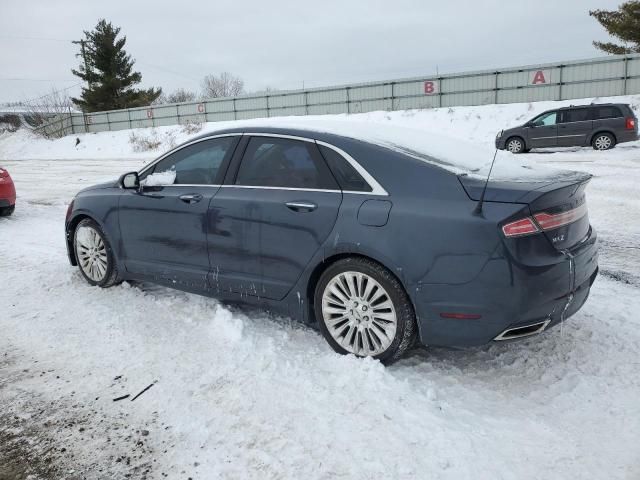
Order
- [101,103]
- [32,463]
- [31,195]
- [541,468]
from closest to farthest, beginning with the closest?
[541,468] → [32,463] → [31,195] → [101,103]

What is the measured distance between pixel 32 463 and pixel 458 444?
211 cm

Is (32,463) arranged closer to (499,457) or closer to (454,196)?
(499,457)

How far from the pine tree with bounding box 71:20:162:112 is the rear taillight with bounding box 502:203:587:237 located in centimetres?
4956

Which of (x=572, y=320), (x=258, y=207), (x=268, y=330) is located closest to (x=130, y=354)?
(x=268, y=330)

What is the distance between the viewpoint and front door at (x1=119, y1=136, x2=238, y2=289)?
13.2 feet

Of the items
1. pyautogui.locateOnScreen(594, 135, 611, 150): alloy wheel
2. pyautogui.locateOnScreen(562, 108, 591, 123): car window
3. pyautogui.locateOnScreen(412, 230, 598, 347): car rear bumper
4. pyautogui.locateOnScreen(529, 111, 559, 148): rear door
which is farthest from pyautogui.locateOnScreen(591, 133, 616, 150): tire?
pyautogui.locateOnScreen(412, 230, 598, 347): car rear bumper

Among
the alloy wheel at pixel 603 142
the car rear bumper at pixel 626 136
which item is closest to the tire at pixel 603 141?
the alloy wheel at pixel 603 142

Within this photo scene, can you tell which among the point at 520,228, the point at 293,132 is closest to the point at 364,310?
the point at 520,228

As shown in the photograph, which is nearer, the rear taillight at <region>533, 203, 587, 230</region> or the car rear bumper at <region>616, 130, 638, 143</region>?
the rear taillight at <region>533, 203, 587, 230</region>

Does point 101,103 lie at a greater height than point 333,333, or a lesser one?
greater

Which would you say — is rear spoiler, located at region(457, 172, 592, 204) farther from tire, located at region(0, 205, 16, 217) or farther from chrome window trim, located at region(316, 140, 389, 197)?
tire, located at region(0, 205, 16, 217)

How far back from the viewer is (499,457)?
244 centimetres

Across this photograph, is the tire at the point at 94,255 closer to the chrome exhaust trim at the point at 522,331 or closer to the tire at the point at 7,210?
the chrome exhaust trim at the point at 522,331

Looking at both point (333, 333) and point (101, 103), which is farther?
point (101, 103)
